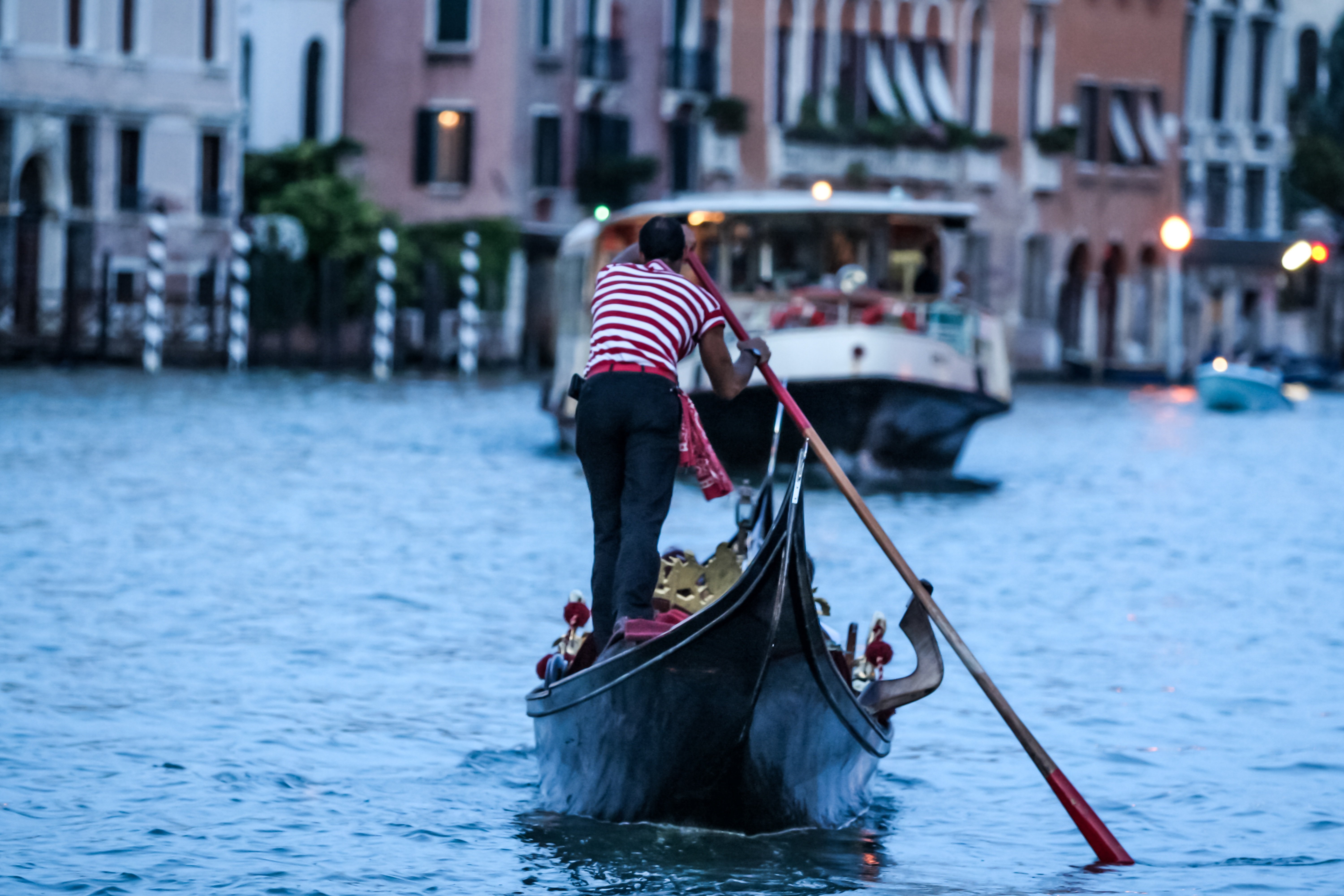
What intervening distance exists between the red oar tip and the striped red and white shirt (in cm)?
160

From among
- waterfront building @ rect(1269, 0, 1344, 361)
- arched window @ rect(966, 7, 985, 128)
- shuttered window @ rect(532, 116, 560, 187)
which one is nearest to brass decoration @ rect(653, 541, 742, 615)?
shuttered window @ rect(532, 116, 560, 187)

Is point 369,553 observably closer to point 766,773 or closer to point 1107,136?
point 766,773

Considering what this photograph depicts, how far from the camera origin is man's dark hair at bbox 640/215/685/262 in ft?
21.6

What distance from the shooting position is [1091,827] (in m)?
6.95

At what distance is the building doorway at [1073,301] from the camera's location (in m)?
44.8

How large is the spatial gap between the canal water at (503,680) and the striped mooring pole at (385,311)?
533 inches

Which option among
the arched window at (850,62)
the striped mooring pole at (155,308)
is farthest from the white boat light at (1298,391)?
the striped mooring pole at (155,308)

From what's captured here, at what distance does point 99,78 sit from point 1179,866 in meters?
31.0

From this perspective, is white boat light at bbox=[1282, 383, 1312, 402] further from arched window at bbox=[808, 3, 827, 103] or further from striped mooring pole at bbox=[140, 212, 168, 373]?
striped mooring pole at bbox=[140, 212, 168, 373]

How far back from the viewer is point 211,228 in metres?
36.5

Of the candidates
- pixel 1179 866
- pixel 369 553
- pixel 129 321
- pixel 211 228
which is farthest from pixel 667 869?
pixel 211 228

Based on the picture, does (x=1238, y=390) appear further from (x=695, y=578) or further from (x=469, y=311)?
(x=695, y=578)

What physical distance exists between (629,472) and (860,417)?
11339 mm

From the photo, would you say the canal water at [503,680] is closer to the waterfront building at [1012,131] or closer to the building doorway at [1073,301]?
the waterfront building at [1012,131]
